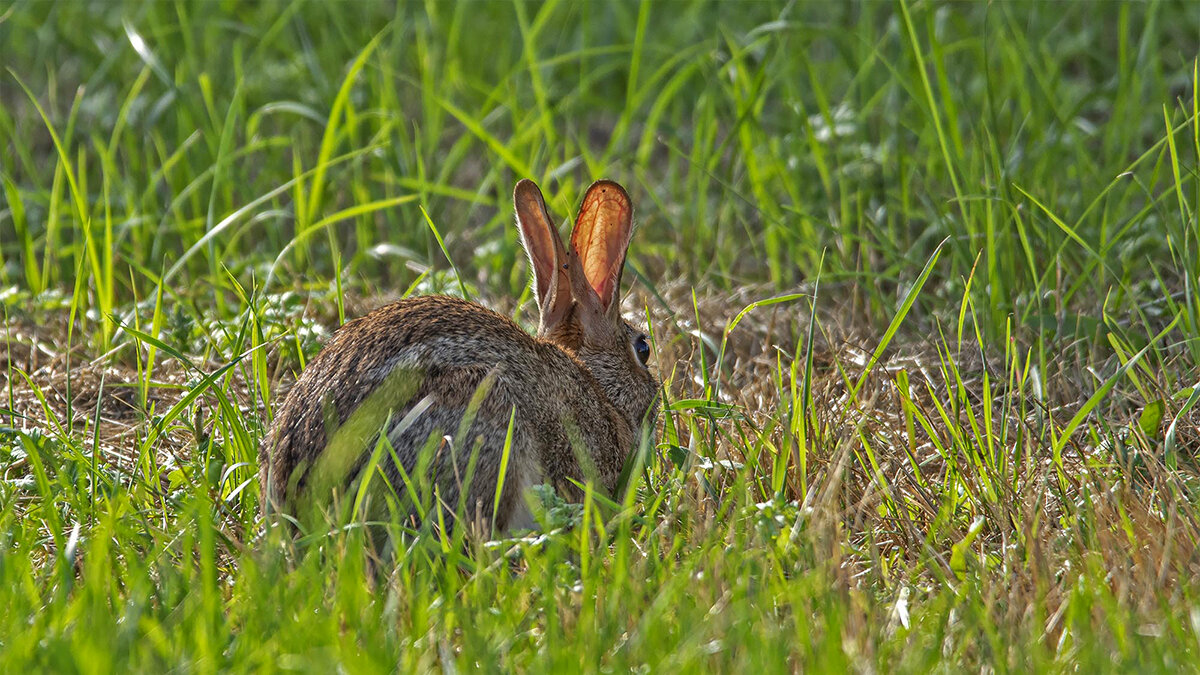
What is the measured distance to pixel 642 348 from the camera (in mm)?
4578

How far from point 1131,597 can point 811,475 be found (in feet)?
3.27

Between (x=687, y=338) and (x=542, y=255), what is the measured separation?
3.23 ft

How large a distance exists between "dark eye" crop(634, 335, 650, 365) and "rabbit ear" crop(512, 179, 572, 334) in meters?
0.27

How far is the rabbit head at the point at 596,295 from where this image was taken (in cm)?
432

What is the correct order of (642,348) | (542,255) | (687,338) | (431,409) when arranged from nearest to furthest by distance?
(431,409), (542,255), (642,348), (687,338)

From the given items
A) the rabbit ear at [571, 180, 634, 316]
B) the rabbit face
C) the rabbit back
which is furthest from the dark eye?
the rabbit back

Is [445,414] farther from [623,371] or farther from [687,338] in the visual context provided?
[687,338]

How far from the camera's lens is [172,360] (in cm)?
486

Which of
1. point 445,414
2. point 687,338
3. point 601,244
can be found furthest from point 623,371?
point 445,414

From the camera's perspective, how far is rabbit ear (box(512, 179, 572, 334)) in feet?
13.7

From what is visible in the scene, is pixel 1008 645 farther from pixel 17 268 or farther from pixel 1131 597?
pixel 17 268

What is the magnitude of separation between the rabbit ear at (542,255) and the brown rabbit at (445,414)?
9 centimetres

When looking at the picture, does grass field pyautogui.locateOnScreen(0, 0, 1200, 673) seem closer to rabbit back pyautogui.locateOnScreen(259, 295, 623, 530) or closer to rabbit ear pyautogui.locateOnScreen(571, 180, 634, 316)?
rabbit back pyautogui.locateOnScreen(259, 295, 623, 530)

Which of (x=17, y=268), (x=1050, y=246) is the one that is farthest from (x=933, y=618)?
(x=17, y=268)
